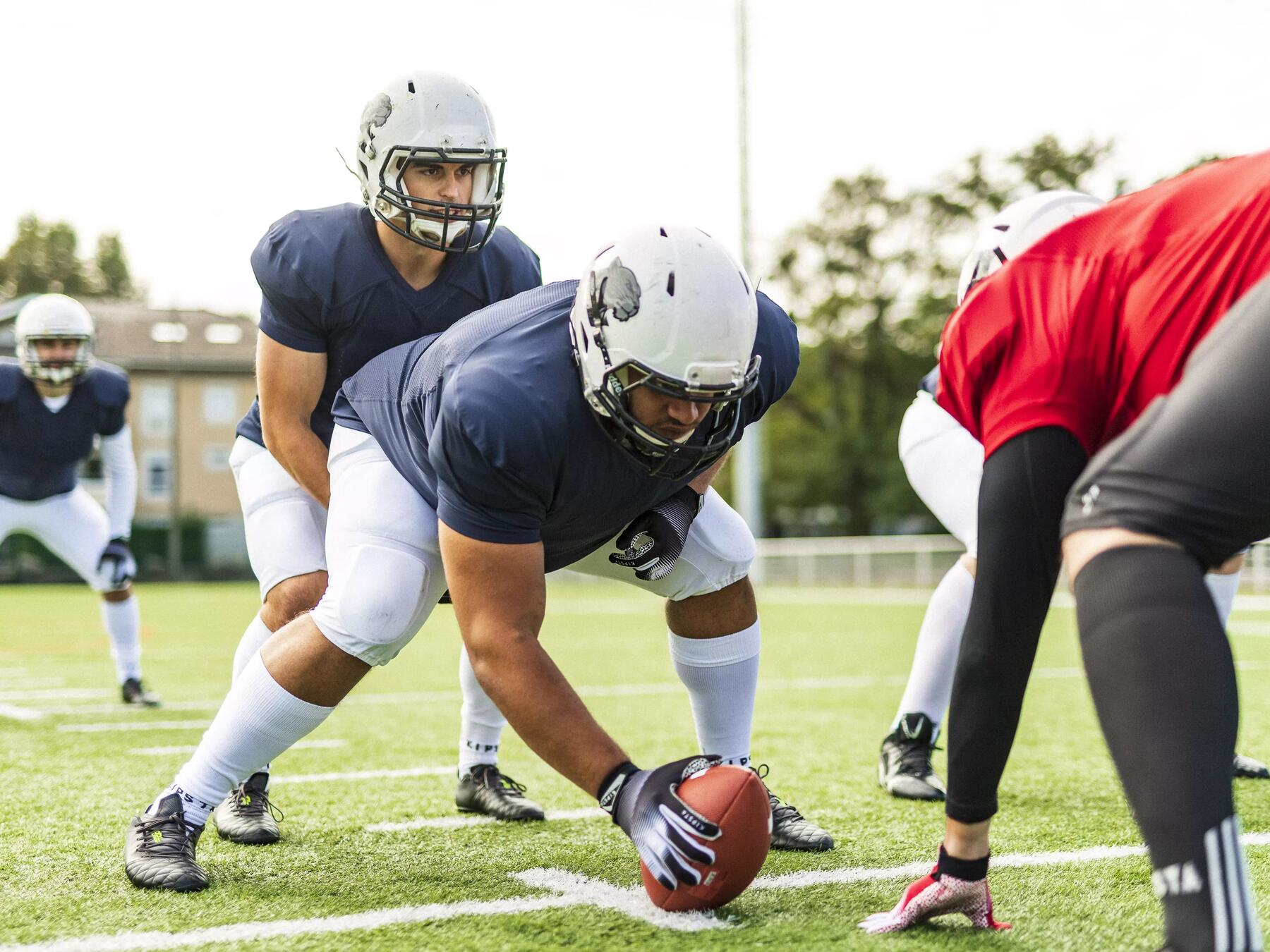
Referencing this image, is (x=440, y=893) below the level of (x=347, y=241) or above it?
below

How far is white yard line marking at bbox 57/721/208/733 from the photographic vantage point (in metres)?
5.54

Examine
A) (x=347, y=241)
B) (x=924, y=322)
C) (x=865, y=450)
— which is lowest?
(x=865, y=450)

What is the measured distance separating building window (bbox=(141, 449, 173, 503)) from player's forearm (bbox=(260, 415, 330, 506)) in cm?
4662

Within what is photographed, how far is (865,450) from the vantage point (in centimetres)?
3809

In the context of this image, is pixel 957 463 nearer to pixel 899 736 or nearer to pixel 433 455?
pixel 899 736

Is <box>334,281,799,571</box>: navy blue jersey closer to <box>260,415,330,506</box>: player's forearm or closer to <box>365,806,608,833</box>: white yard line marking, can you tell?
<box>260,415,330,506</box>: player's forearm

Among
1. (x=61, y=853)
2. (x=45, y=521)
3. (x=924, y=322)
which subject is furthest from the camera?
(x=924, y=322)

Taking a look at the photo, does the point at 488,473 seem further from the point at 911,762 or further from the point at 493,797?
the point at 911,762

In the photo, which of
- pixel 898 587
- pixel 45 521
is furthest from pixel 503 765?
pixel 898 587

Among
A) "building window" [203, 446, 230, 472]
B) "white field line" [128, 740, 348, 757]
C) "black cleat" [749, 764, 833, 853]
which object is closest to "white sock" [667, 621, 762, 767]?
"black cleat" [749, 764, 833, 853]

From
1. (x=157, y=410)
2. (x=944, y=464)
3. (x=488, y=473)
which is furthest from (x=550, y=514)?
(x=157, y=410)

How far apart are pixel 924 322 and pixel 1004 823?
32.5m

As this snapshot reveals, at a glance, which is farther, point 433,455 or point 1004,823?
point 1004,823

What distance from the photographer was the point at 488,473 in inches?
95.3
